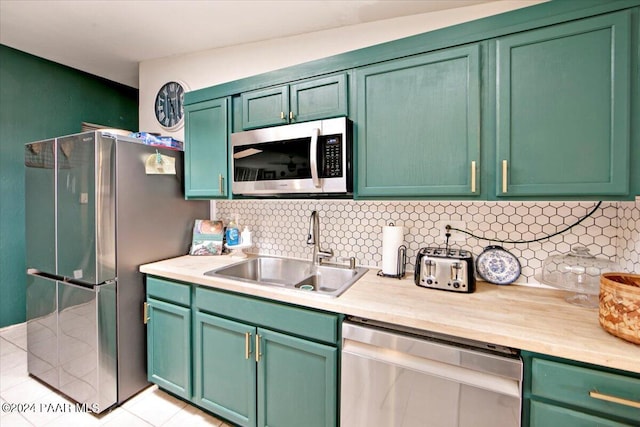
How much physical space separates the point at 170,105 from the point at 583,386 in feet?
10.7

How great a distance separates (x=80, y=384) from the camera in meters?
1.77

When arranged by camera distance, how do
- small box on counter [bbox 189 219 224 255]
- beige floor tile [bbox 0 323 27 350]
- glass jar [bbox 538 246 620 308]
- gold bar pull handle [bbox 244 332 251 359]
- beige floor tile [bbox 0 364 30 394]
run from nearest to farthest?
1. glass jar [bbox 538 246 620 308]
2. gold bar pull handle [bbox 244 332 251 359]
3. beige floor tile [bbox 0 364 30 394]
4. small box on counter [bbox 189 219 224 255]
5. beige floor tile [bbox 0 323 27 350]

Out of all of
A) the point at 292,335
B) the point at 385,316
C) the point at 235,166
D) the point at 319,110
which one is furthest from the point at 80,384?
the point at 319,110

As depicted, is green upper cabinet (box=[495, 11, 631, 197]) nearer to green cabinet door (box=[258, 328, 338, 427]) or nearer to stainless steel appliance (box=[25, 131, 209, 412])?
green cabinet door (box=[258, 328, 338, 427])

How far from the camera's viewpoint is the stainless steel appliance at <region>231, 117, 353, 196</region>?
149 cm

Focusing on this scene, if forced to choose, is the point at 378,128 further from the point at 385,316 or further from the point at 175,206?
the point at 175,206

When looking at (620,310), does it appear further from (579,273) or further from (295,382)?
(295,382)

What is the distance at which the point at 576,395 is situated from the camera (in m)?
0.87

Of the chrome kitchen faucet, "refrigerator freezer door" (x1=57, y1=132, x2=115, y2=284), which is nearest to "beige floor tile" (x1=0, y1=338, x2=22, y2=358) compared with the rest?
"refrigerator freezer door" (x1=57, y1=132, x2=115, y2=284)

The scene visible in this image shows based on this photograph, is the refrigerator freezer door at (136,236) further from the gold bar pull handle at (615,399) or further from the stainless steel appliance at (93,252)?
the gold bar pull handle at (615,399)

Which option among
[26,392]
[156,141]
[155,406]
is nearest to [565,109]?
[156,141]

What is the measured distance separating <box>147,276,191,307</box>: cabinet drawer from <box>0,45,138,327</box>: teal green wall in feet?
6.71

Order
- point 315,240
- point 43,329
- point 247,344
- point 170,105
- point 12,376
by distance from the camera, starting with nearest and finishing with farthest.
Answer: point 247,344 → point 315,240 → point 43,329 → point 12,376 → point 170,105

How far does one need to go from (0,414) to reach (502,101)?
3365 millimetres
